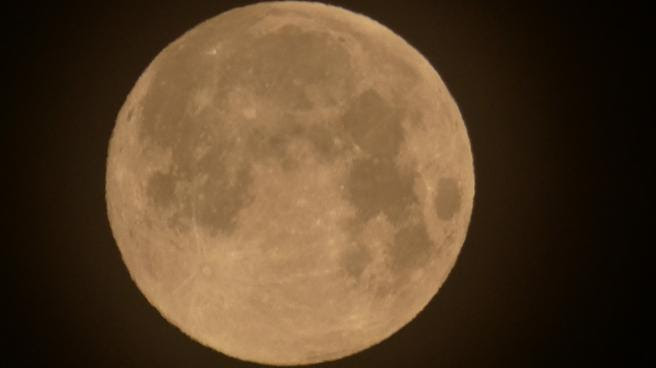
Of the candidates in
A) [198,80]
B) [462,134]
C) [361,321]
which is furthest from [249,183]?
[462,134]

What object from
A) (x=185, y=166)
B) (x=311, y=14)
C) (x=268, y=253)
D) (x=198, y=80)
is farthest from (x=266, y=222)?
(x=311, y=14)

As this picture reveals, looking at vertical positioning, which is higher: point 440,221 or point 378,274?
point 440,221

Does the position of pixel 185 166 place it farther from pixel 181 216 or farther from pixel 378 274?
pixel 378 274

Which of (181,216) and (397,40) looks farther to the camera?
(397,40)

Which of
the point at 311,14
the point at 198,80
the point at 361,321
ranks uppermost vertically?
the point at 311,14

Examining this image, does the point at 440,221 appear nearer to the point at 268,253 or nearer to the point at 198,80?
the point at 268,253

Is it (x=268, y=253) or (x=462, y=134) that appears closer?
(x=268, y=253)

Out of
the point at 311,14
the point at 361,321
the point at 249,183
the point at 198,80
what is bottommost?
the point at 361,321
